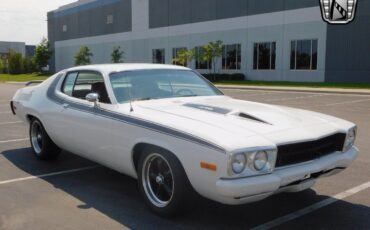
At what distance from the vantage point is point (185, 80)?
5.93 metres

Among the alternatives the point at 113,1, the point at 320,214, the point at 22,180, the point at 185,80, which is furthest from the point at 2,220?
the point at 113,1

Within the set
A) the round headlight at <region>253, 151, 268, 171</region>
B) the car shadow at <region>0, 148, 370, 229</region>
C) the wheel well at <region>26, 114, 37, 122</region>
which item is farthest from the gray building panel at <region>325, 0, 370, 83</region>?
the round headlight at <region>253, 151, 268, 171</region>

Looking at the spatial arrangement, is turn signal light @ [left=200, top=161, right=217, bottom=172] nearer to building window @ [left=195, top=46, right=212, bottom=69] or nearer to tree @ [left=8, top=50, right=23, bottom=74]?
building window @ [left=195, top=46, right=212, bottom=69]

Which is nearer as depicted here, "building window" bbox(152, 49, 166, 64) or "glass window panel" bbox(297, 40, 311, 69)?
"glass window panel" bbox(297, 40, 311, 69)

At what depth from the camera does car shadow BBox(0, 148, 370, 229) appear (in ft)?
14.1

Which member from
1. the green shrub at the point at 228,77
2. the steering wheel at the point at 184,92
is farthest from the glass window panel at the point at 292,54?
the steering wheel at the point at 184,92

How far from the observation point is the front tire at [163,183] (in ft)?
13.6

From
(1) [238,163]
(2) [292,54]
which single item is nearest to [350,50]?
(2) [292,54]

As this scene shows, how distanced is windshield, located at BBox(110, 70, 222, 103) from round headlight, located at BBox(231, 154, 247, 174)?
71.0 inches

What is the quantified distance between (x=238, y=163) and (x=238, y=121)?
65cm

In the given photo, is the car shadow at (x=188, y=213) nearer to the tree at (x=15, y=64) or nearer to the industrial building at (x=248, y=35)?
the industrial building at (x=248, y=35)

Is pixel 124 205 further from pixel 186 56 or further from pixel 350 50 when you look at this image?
pixel 186 56

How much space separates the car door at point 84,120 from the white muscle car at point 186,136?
1cm

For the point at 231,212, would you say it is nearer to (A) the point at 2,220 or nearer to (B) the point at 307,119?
(B) the point at 307,119
